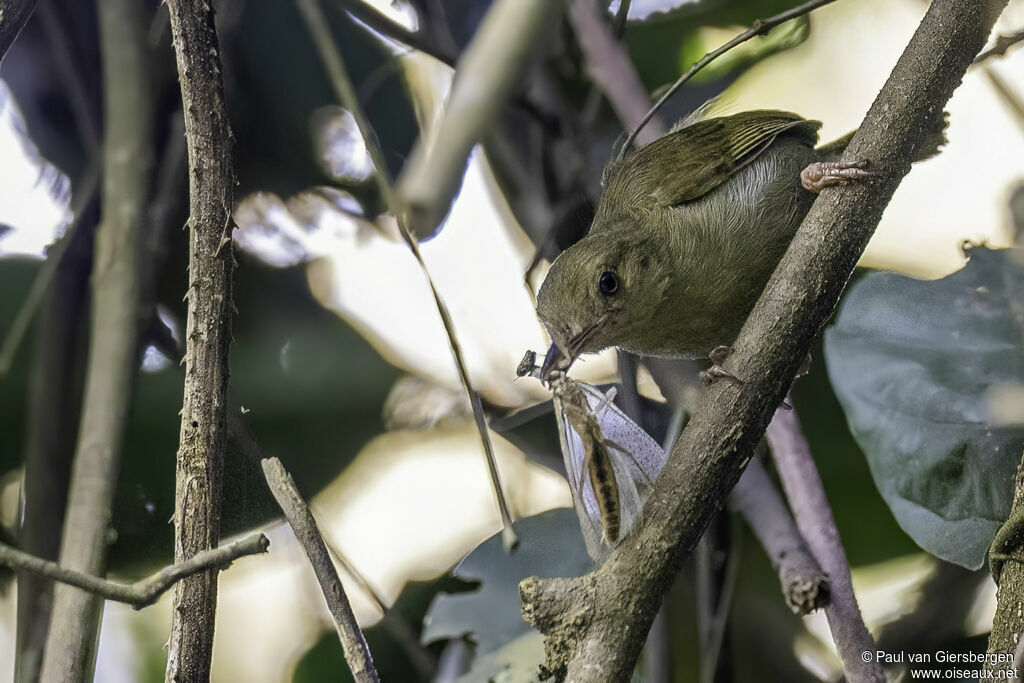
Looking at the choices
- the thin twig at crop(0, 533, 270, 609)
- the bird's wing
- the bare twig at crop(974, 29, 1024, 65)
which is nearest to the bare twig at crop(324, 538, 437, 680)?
the thin twig at crop(0, 533, 270, 609)

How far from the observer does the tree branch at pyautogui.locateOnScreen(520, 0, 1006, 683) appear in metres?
Result: 0.79

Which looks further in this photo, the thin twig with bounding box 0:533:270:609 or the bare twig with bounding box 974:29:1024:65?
the bare twig with bounding box 974:29:1024:65

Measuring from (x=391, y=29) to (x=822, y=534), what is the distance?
1.14 metres

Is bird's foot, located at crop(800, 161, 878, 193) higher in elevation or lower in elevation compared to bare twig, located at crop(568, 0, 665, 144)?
lower

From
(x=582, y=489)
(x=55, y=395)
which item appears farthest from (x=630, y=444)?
(x=55, y=395)

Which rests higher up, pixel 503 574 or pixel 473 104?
pixel 473 104

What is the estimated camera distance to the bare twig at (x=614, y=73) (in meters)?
1.47

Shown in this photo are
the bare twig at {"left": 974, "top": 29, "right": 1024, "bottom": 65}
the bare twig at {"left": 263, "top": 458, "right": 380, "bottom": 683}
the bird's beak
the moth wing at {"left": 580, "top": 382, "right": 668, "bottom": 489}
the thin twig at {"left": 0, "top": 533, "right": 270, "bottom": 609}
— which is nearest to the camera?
the thin twig at {"left": 0, "top": 533, "right": 270, "bottom": 609}

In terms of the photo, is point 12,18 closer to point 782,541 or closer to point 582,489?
point 582,489

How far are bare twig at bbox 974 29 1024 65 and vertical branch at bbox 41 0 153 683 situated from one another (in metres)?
1.32

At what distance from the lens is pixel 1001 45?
121 cm

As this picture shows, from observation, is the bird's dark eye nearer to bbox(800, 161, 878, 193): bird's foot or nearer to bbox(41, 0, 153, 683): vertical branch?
bbox(800, 161, 878, 193): bird's foot

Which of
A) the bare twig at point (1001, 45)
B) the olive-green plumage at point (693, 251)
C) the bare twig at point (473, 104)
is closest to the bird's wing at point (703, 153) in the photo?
the olive-green plumage at point (693, 251)

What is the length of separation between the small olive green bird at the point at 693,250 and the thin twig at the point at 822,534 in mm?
245
